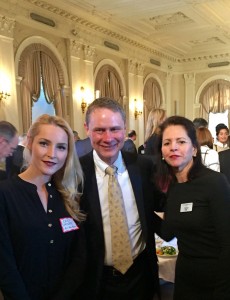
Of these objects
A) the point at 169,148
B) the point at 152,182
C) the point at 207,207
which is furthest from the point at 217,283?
the point at 169,148

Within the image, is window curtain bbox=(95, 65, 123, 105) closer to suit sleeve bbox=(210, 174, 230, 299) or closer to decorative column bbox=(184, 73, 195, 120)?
decorative column bbox=(184, 73, 195, 120)

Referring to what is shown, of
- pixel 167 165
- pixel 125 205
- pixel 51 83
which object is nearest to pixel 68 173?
pixel 125 205

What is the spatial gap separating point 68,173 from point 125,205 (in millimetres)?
351

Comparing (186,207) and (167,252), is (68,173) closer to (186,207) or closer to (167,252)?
(186,207)

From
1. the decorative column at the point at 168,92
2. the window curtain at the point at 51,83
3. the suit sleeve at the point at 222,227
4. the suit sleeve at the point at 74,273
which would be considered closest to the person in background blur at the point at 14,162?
the suit sleeve at the point at 74,273

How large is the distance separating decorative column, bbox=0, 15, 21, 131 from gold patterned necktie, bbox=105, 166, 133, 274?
14.7 ft

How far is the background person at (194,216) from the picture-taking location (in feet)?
5.01

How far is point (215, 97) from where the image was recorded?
11047 millimetres

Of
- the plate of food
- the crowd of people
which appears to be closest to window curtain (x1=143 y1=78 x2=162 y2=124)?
the plate of food

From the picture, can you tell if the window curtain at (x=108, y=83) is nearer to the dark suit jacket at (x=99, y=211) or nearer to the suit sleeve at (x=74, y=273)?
the dark suit jacket at (x=99, y=211)

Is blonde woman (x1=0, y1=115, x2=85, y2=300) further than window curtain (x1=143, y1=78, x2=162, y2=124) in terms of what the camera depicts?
No

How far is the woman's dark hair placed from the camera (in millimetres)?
1663

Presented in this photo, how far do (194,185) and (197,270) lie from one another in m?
0.44

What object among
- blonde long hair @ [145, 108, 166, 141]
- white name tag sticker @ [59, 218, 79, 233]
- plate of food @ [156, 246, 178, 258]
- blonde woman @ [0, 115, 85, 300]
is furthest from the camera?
blonde long hair @ [145, 108, 166, 141]
